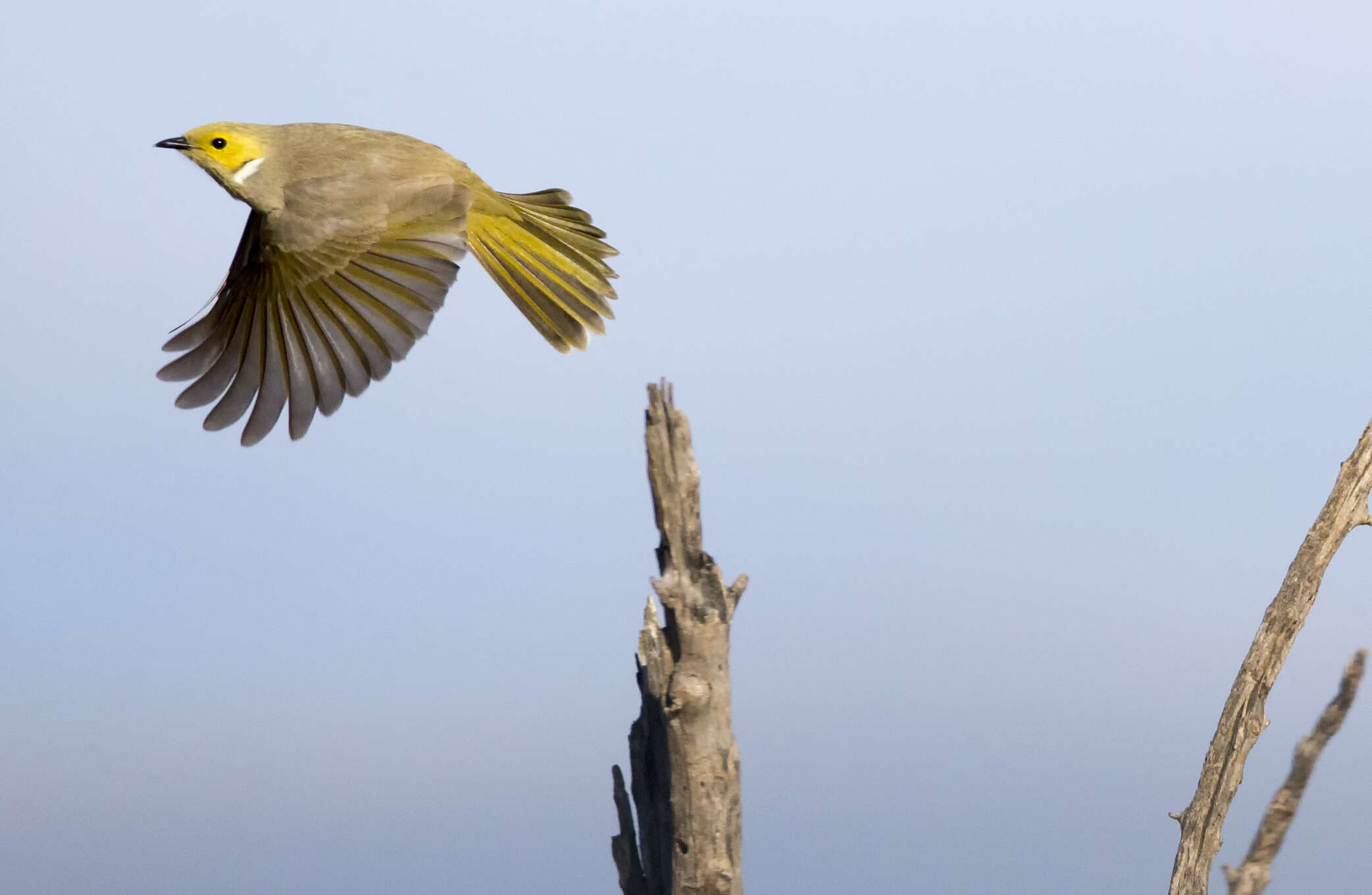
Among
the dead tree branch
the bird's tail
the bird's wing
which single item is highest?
the bird's tail

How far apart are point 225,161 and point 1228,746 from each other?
150 inches

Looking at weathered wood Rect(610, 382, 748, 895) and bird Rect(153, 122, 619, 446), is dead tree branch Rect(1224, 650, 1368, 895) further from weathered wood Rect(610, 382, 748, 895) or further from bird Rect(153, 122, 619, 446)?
bird Rect(153, 122, 619, 446)

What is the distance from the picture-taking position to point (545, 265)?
425 cm

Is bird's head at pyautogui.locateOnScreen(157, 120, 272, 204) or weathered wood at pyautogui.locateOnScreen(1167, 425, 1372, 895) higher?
bird's head at pyautogui.locateOnScreen(157, 120, 272, 204)

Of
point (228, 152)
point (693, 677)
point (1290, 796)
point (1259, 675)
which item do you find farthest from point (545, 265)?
point (1290, 796)

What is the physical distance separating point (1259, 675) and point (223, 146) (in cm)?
382

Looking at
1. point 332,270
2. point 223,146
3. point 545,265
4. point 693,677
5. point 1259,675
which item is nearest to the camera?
A: point 1259,675

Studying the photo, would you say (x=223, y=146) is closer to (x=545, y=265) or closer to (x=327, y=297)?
(x=327, y=297)

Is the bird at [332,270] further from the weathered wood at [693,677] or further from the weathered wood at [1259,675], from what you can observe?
the weathered wood at [1259,675]

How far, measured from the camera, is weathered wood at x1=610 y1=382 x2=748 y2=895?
11.7 ft

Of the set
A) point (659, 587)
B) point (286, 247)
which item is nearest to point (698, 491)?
point (659, 587)

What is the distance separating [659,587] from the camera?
11.8 feet

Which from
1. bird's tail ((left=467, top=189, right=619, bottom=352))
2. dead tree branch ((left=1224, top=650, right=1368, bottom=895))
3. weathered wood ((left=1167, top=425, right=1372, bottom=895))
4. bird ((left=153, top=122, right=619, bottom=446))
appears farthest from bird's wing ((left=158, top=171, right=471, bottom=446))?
dead tree branch ((left=1224, top=650, right=1368, bottom=895))

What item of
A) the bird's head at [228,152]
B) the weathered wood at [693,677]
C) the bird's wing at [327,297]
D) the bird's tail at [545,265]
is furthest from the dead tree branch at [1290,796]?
the bird's head at [228,152]
